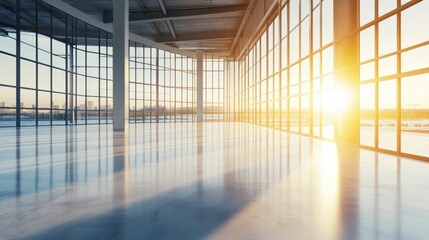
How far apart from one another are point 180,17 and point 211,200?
965 inches

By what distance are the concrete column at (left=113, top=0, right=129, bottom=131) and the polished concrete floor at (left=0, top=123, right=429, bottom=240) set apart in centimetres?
1260

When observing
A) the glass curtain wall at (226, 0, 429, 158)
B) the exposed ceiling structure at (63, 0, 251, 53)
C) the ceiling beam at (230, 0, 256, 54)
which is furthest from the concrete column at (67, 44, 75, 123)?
the glass curtain wall at (226, 0, 429, 158)

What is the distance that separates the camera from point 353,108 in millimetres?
11023

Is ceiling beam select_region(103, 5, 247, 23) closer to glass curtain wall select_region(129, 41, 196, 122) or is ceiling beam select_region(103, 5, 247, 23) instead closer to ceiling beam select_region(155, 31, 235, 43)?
ceiling beam select_region(155, 31, 235, 43)

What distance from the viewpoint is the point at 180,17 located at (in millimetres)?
25984

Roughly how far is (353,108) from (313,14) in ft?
20.8

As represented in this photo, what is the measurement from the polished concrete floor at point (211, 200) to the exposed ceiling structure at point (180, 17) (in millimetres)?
21026

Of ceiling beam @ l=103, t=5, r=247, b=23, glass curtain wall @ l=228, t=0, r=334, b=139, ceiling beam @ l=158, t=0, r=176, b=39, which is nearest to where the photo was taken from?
glass curtain wall @ l=228, t=0, r=334, b=139

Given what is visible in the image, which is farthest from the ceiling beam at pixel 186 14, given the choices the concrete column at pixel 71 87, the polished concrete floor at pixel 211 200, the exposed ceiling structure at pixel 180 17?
the polished concrete floor at pixel 211 200

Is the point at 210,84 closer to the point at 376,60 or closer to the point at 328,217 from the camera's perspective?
the point at 376,60

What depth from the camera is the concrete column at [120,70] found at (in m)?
19.0

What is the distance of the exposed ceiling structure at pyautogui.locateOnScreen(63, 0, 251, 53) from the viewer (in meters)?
24.9

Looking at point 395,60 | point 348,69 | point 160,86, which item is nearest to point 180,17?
point 160,86

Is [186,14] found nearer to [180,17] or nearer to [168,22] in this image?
[180,17]
